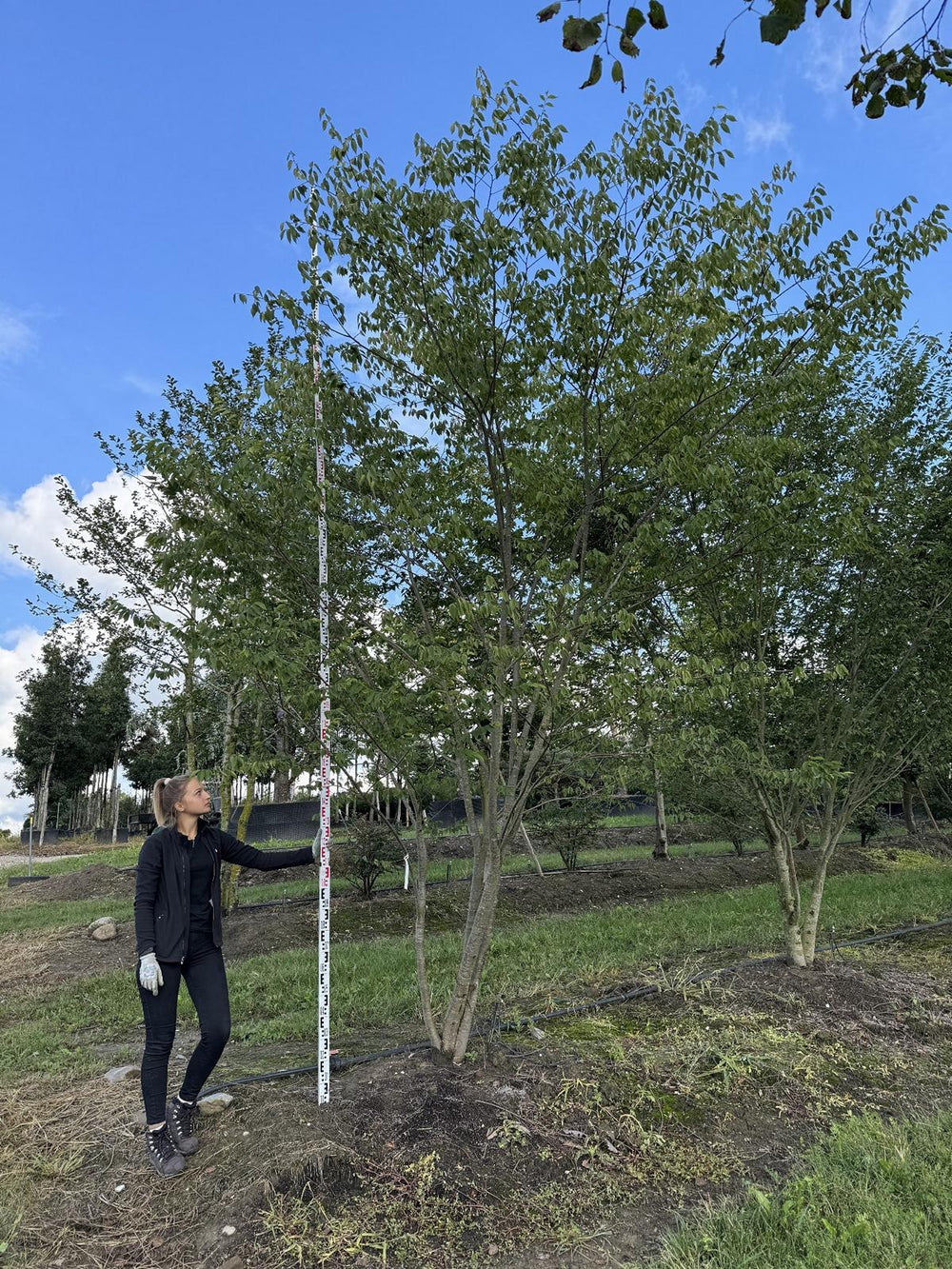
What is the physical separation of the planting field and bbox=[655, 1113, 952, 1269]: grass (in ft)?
0.04

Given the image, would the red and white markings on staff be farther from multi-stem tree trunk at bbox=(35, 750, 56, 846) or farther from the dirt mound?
multi-stem tree trunk at bbox=(35, 750, 56, 846)

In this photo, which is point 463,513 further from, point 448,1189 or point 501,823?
point 448,1189

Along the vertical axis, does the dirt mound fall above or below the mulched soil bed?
above

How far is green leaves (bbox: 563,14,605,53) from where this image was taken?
203 cm

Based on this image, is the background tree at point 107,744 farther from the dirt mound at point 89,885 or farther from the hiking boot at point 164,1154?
the hiking boot at point 164,1154

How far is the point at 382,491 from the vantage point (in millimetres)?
4082

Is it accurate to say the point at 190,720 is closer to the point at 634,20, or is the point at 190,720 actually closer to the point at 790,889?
the point at 790,889

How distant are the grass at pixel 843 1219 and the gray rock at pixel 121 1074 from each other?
3.35 metres

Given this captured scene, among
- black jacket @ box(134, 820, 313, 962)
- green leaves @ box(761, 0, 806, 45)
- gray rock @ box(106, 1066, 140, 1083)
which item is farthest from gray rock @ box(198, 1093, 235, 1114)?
green leaves @ box(761, 0, 806, 45)

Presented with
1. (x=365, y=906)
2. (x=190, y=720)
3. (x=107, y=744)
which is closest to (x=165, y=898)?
(x=190, y=720)

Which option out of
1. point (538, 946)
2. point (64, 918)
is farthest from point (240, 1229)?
point (64, 918)

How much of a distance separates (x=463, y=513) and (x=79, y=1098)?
12.6ft

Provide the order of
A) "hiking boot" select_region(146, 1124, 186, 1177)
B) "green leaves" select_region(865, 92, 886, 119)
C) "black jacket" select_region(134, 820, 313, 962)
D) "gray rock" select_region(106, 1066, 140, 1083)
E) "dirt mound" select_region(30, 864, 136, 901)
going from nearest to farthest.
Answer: "green leaves" select_region(865, 92, 886, 119)
"hiking boot" select_region(146, 1124, 186, 1177)
"black jacket" select_region(134, 820, 313, 962)
"gray rock" select_region(106, 1066, 140, 1083)
"dirt mound" select_region(30, 864, 136, 901)

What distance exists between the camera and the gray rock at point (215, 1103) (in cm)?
380
